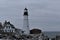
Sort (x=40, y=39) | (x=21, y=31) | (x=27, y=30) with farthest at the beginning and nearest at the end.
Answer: (x=21, y=31) → (x=27, y=30) → (x=40, y=39)

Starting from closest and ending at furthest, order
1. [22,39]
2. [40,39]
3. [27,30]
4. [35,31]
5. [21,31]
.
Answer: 1. [22,39]
2. [40,39]
3. [27,30]
4. [21,31]
5. [35,31]

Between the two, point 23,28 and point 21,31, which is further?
point 21,31

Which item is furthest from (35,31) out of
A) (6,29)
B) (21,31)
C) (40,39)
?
(40,39)

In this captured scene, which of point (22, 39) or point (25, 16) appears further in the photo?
point (25, 16)

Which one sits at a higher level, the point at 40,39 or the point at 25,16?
the point at 25,16

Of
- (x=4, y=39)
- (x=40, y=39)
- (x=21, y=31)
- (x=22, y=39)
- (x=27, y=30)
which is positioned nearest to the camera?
(x=4, y=39)

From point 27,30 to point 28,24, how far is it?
2.04m

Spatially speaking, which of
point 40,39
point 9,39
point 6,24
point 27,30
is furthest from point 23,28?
point 9,39

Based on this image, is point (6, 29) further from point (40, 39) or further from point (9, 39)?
point (9, 39)

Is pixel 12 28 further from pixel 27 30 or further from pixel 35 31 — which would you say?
pixel 35 31

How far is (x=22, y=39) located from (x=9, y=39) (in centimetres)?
698

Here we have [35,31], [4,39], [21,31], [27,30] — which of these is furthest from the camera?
[35,31]

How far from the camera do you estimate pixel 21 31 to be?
82750mm

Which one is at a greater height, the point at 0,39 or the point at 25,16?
the point at 25,16
